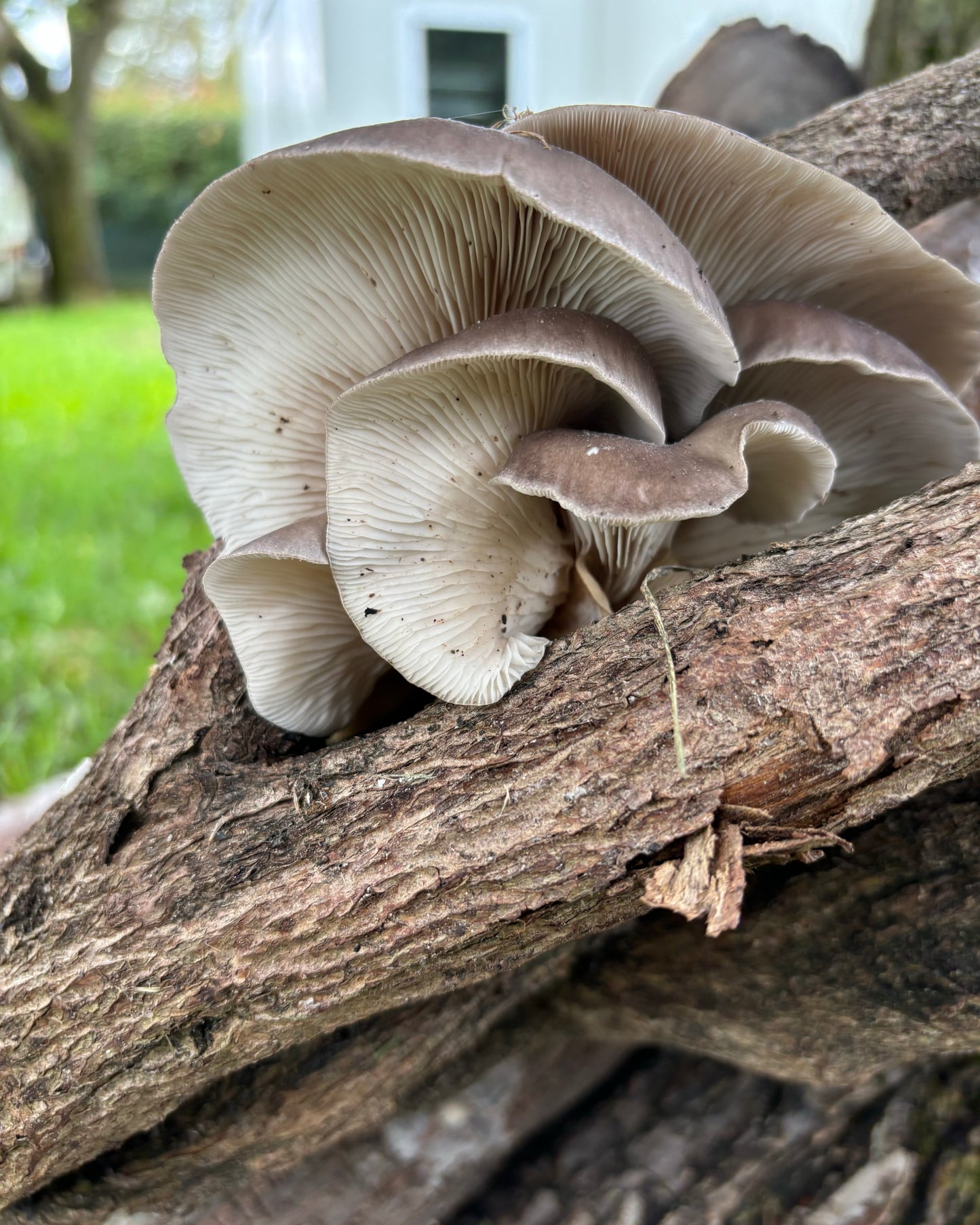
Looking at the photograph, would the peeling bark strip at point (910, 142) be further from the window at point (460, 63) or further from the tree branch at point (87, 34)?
the tree branch at point (87, 34)

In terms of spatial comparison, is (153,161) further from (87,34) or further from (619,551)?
(619,551)

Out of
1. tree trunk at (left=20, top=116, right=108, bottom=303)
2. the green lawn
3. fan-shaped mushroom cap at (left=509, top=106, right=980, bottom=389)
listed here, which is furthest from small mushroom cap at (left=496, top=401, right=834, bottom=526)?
tree trunk at (left=20, top=116, right=108, bottom=303)

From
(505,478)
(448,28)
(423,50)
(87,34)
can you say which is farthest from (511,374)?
(87,34)

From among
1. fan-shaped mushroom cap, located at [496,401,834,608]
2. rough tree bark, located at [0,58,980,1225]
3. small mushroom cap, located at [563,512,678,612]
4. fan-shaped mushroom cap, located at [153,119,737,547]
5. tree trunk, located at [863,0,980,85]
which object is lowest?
rough tree bark, located at [0,58,980,1225]

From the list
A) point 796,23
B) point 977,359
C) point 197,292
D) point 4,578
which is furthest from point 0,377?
point 977,359

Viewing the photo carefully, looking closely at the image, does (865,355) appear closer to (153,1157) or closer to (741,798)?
(741,798)

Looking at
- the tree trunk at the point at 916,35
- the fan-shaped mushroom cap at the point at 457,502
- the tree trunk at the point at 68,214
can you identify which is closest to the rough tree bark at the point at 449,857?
the fan-shaped mushroom cap at the point at 457,502

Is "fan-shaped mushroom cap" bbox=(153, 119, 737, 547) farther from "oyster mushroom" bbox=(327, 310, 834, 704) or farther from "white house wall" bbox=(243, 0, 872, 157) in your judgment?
"white house wall" bbox=(243, 0, 872, 157)
